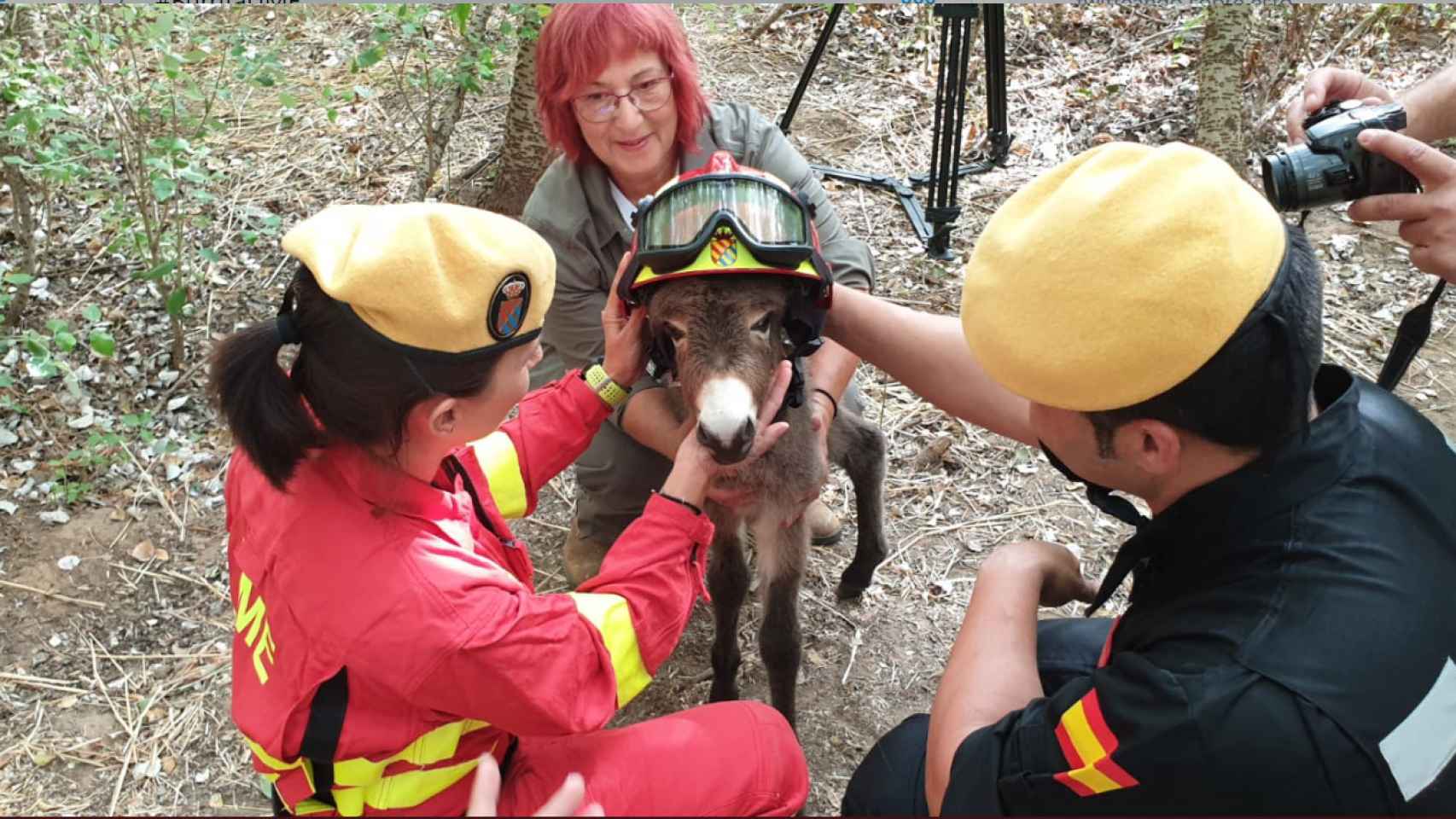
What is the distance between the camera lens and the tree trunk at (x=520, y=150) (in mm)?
5316

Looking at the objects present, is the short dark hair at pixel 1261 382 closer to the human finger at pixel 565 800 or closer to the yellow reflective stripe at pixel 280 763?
the human finger at pixel 565 800

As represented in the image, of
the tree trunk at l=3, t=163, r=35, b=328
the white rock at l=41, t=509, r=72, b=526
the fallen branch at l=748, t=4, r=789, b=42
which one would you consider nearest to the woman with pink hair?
the white rock at l=41, t=509, r=72, b=526

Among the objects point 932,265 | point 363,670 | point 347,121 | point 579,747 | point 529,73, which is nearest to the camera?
point 363,670

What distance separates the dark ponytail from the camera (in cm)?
197

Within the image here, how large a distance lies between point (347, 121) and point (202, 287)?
190 cm

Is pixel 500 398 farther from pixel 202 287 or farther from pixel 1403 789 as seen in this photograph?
pixel 202 287

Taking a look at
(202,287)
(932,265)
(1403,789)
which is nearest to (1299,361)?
(1403,789)

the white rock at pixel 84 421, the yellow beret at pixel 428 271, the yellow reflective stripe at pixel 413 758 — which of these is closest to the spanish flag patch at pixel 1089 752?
the yellow reflective stripe at pixel 413 758

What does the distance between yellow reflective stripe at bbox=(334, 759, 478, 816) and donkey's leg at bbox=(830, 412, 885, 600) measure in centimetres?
201

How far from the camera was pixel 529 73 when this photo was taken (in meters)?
5.28

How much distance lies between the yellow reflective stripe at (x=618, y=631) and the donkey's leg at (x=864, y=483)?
1.68 metres

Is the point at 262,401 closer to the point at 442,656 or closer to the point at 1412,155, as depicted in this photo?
the point at 442,656

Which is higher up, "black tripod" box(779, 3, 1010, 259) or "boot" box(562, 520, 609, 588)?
"black tripod" box(779, 3, 1010, 259)

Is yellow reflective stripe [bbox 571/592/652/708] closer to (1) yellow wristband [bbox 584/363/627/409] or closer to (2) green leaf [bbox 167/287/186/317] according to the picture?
(1) yellow wristband [bbox 584/363/627/409]
